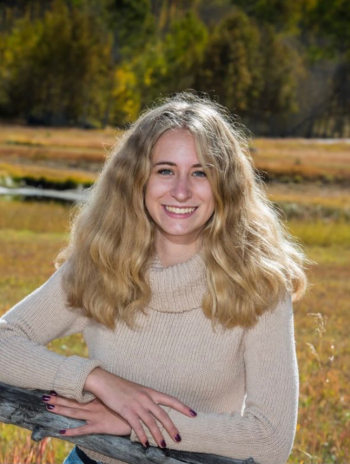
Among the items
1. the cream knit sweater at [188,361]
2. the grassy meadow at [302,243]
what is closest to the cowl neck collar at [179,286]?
the cream knit sweater at [188,361]

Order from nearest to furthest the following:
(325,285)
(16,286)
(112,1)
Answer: (16,286) < (325,285) < (112,1)

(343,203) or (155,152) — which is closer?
(155,152)

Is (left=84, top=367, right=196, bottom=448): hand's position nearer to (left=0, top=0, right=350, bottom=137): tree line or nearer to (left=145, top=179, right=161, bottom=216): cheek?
(left=145, top=179, right=161, bottom=216): cheek

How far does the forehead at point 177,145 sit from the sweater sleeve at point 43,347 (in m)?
0.43

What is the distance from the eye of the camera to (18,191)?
64.3 feet

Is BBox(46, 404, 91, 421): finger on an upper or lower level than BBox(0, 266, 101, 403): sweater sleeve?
lower

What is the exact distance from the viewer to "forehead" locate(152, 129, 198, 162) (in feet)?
7.05

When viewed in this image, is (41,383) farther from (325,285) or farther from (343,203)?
(343,203)

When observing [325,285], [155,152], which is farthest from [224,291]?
[325,285]

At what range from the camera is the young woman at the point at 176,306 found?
1971 mm

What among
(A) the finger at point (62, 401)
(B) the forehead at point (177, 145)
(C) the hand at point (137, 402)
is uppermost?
(B) the forehead at point (177, 145)

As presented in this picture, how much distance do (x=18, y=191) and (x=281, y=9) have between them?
38.0ft

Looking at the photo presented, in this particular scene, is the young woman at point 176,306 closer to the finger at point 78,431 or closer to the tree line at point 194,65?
the finger at point 78,431

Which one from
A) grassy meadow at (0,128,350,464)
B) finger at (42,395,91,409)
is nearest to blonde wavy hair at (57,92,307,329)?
finger at (42,395,91,409)
